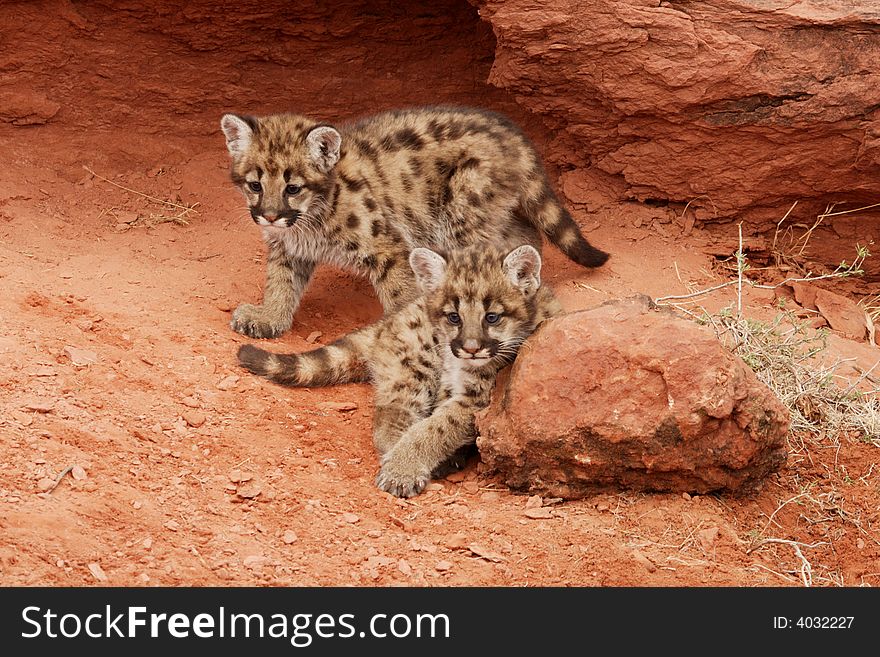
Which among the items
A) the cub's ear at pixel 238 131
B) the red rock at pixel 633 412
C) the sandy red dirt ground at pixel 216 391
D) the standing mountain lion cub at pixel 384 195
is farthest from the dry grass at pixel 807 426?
the cub's ear at pixel 238 131

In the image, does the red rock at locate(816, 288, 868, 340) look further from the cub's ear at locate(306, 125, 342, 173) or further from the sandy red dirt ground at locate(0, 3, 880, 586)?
the cub's ear at locate(306, 125, 342, 173)

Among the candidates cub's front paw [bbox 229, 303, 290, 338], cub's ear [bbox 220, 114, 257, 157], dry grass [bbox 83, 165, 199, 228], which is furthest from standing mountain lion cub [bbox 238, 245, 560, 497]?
dry grass [bbox 83, 165, 199, 228]

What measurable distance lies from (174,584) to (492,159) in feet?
13.7

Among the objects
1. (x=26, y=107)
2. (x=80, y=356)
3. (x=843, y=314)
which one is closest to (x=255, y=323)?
(x=80, y=356)

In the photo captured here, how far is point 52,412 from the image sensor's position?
541 cm

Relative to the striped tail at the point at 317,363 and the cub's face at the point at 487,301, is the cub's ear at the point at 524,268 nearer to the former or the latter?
the cub's face at the point at 487,301

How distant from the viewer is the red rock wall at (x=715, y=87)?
752 cm

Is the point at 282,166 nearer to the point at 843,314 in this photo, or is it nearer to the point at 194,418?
the point at 194,418

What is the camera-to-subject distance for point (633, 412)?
5.20m

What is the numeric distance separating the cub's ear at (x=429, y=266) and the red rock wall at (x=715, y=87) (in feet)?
7.35

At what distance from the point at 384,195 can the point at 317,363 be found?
5.03 ft

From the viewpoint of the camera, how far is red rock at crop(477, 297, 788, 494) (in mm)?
5160

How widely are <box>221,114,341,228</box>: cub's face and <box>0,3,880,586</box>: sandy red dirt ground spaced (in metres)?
0.83

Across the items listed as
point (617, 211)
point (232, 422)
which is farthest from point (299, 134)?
point (617, 211)
